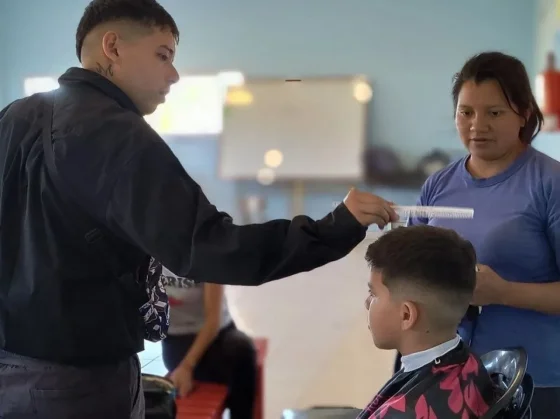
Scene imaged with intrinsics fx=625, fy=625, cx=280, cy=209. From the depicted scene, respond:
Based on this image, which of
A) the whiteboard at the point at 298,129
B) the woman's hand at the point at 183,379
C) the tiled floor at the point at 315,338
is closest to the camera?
the woman's hand at the point at 183,379

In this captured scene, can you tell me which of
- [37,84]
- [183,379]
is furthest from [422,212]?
[37,84]

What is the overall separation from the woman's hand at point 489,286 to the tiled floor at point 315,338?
4.86 ft

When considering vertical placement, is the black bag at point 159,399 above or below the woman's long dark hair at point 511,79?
below

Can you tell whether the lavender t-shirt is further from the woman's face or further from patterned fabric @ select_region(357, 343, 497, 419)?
patterned fabric @ select_region(357, 343, 497, 419)

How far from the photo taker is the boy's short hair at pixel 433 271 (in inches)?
39.9

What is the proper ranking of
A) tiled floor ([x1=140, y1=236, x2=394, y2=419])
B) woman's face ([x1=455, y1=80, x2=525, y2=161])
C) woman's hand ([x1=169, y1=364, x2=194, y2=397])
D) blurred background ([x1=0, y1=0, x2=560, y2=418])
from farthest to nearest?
1. blurred background ([x1=0, y1=0, x2=560, y2=418])
2. tiled floor ([x1=140, y1=236, x2=394, y2=419])
3. woman's hand ([x1=169, y1=364, x2=194, y2=397])
4. woman's face ([x1=455, y1=80, x2=525, y2=161])

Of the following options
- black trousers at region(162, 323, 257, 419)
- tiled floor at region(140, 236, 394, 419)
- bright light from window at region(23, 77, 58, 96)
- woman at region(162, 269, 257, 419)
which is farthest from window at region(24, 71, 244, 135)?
black trousers at region(162, 323, 257, 419)

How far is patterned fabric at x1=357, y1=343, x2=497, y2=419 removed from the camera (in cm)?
96

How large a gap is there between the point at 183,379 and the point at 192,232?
1333 mm

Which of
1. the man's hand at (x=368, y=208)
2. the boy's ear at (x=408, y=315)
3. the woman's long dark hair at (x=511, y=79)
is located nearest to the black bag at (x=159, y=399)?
the boy's ear at (x=408, y=315)

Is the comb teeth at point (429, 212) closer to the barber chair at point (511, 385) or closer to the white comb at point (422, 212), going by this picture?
the white comb at point (422, 212)

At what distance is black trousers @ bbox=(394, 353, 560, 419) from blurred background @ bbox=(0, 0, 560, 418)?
1.93 meters

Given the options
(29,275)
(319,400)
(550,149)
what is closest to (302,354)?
(319,400)

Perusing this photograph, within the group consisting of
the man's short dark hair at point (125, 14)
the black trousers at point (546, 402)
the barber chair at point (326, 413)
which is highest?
the man's short dark hair at point (125, 14)
